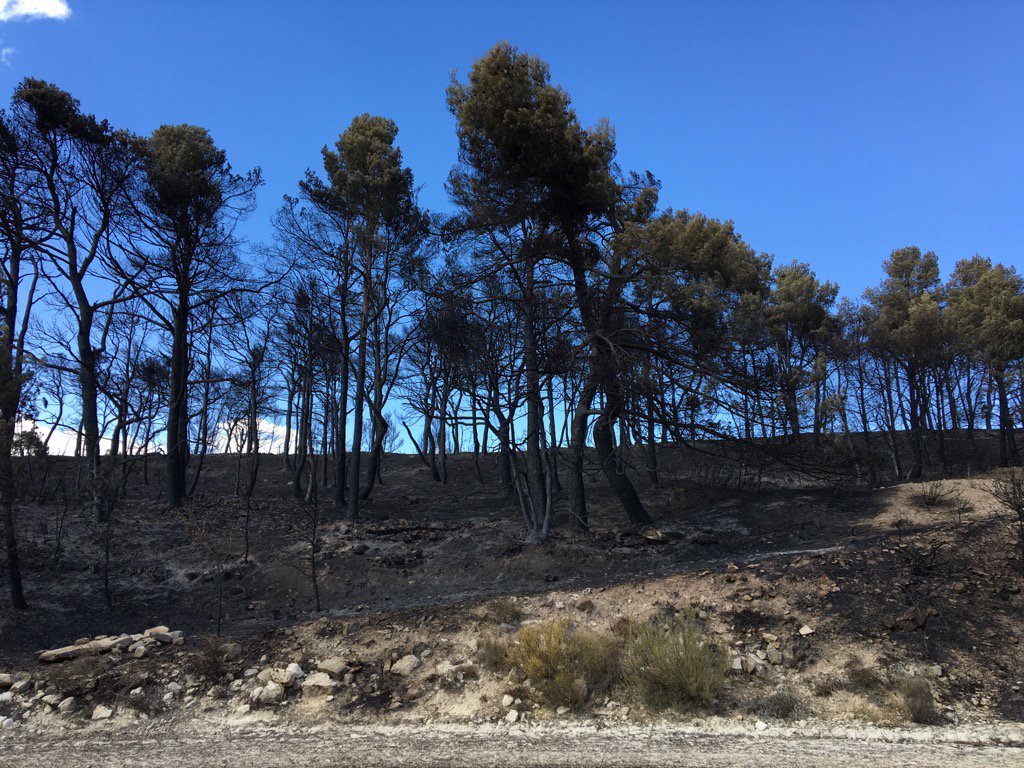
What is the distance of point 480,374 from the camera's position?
1500 cm

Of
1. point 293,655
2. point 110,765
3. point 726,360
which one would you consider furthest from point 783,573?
point 110,765

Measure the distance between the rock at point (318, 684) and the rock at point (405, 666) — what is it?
29.3 inches

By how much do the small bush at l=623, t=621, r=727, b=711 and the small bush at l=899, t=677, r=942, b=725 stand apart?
182 centimetres

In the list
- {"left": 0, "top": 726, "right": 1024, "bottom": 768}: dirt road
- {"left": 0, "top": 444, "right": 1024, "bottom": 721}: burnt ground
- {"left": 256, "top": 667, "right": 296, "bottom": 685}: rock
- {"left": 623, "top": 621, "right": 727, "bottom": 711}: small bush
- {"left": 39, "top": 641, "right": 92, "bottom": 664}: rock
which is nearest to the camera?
{"left": 0, "top": 726, "right": 1024, "bottom": 768}: dirt road

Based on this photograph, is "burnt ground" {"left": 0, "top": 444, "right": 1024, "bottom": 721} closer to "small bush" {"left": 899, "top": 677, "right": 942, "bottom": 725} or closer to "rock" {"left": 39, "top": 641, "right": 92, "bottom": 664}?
"rock" {"left": 39, "top": 641, "right": 92, "bottom": 664}

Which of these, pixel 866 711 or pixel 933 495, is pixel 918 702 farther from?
pixel 933 495

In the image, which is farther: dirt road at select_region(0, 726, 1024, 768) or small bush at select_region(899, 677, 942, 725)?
small bush at select_region(899, 677, 942, 725)

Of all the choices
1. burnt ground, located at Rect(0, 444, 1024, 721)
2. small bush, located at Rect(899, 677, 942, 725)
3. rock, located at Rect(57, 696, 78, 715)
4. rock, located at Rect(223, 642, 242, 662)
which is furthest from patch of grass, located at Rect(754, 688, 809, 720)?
rock, located at Rect(57, 696, 78, 715)

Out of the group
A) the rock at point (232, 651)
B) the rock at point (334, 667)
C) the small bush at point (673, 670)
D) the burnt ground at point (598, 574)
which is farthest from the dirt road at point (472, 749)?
the rock at point (232, 651)

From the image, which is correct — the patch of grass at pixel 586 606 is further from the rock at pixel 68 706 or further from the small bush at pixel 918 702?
the rock at pixel 68 706

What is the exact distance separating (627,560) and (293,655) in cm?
705

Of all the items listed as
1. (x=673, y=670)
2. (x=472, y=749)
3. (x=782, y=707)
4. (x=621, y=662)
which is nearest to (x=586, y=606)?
(x=621, y=662)

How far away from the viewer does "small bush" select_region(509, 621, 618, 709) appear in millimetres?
7492

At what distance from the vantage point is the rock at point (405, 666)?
26.9 feet
